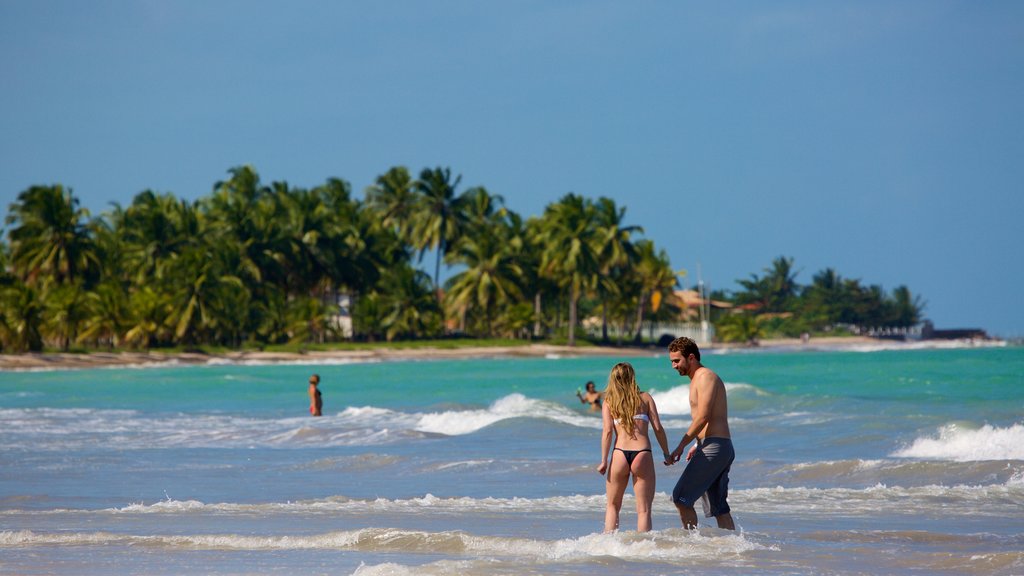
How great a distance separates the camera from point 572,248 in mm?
73688

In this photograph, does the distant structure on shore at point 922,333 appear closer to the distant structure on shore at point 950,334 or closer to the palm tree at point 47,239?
the distant structure on shore at point 950,334

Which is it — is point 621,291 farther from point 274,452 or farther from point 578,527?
point 578,527

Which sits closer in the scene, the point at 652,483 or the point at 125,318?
the point at 652,483

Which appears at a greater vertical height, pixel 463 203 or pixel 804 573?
pixel 463 203

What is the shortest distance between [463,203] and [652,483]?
70.7 metres

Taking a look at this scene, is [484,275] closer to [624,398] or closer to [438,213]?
[438,213]

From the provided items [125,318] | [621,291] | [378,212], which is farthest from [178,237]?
[621,291]

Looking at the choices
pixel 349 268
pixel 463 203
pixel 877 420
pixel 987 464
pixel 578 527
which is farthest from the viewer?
pixel 463 203

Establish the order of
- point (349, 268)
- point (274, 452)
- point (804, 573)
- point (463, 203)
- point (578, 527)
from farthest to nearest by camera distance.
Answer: point (463, 203), point (349, 268), point (274, 452), point (578, 527), point (804, 573)

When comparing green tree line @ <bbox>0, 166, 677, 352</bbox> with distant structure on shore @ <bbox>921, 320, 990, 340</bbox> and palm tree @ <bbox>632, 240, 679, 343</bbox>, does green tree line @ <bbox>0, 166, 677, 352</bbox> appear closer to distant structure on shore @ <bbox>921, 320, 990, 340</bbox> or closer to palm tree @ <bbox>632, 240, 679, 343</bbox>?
palm tree @ <bbox>632, 240, 679, 343</bbox>

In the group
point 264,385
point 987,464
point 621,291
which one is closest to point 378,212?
point 621,291

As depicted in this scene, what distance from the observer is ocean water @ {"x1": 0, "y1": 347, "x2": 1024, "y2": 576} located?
27.1ft

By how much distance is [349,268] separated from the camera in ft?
242

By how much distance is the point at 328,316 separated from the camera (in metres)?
72.5
